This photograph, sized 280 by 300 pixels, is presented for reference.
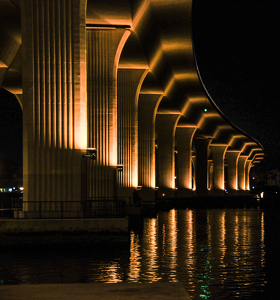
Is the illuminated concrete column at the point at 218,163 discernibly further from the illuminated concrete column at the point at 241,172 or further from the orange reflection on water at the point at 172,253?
the orange reflection on water at the point at 172,253

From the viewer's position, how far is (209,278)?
11.6m

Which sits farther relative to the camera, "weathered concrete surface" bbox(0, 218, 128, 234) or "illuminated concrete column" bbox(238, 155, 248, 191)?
"illuminated concrete column" bbox(238, 155, 248, 191)

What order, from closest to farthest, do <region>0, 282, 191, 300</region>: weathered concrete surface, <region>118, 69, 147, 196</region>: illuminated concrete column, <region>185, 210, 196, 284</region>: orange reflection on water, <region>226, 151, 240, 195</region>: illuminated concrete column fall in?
<region>0, 282, 191, 300</region>: weathered concrete surface
<region>185, 210, 196, 284</region>: orange reflection on water
<region>118, 69, 147, 196</region>: illuminated concrete column
<region>226, 151, 240, 195</region>: illuminated concrete column

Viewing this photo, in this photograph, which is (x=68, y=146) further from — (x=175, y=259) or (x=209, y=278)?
(x=209, y=278)

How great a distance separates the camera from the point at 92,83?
2772 cm

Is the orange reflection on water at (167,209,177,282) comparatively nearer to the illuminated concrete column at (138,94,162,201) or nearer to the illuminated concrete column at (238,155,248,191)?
the illuminated concrete column at (138,94,162,201)

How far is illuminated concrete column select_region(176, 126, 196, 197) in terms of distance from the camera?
68.8m

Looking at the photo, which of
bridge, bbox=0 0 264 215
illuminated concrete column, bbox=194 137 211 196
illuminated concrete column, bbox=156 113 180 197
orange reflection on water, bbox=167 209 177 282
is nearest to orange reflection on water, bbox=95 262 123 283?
orange reflection on water, bbox=167 209 177 282

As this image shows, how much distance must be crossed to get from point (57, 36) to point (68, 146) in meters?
3.49

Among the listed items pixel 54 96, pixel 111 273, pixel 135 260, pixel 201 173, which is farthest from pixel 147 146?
pixel 201 173

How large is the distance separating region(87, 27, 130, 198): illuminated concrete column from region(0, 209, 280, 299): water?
333 inches

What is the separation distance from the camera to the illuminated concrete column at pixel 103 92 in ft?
90.1

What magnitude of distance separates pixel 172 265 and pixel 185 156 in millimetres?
55467

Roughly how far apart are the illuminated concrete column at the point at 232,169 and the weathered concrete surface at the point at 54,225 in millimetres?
93666
